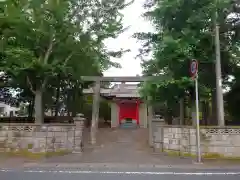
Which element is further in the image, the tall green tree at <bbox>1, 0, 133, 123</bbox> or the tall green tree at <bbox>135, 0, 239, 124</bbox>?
the tall green tree at <bbox>1, 0, 133, 123</bbox>

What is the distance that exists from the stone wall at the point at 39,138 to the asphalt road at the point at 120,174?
3382 millimetres

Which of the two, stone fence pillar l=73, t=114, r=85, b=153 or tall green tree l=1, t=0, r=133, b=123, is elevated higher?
tall green tree l=1, t=0, r=133, b=123

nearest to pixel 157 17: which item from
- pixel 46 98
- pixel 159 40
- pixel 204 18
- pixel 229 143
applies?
pixel 159 40

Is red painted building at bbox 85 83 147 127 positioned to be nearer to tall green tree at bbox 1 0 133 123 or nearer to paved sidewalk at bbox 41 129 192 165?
paved sidewalk at bbox 41 129 192 165

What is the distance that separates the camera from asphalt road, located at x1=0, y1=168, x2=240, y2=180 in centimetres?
795

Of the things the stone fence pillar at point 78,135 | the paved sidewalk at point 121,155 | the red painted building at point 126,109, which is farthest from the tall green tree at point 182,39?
the red painted building at point 126,109

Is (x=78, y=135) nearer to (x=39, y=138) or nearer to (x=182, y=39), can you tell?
(x=39, y=138)

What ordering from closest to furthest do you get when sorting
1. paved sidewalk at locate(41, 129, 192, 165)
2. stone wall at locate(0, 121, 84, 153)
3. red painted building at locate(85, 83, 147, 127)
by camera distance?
paved sidewalk at locate(41, 129, 192, 165) → stone wall at locate(0, 121, 84, 153) → red painted building at locate(85, 83, 147, 127)

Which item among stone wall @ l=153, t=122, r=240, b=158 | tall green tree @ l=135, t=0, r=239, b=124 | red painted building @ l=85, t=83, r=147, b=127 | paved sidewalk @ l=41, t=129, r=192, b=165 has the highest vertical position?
tall green tree @ l=135, t=0, r=239, b=124

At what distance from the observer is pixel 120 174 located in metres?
8.66

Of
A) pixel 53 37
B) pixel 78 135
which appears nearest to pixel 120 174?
pixel 78 135

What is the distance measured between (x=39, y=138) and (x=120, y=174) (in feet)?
19.1

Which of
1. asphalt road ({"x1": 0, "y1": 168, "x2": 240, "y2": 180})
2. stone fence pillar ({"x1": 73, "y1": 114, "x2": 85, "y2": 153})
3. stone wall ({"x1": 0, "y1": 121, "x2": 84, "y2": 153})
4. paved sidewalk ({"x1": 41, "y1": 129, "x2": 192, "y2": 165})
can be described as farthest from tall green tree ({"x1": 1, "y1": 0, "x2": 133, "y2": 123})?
asphalt road ({"x1": 0, "y1": 168, "x2": 240, "y2": 180})

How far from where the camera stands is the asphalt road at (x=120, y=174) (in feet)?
26.1
